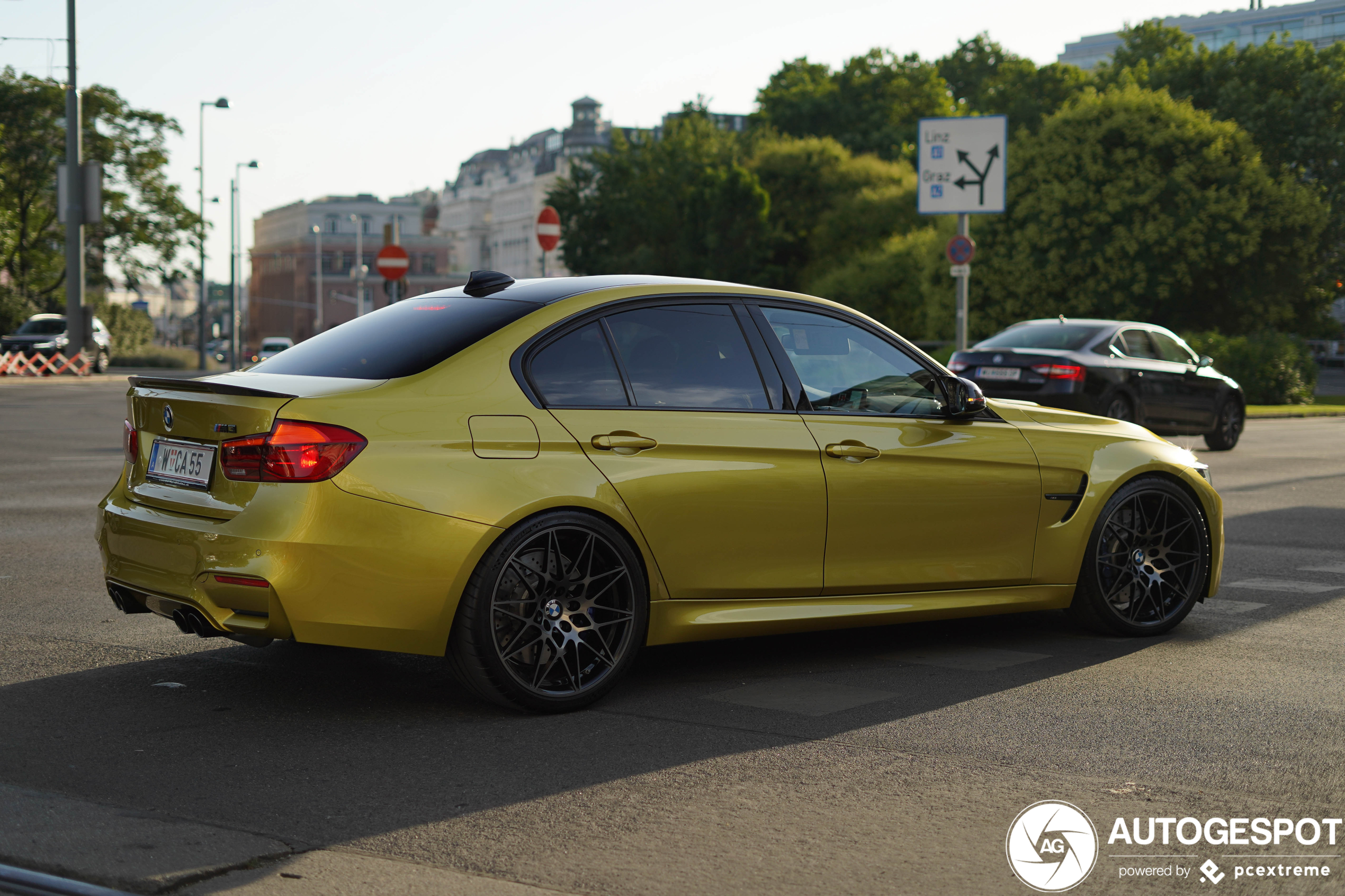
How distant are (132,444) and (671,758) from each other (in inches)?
93.9

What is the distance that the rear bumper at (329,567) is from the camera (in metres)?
4.81

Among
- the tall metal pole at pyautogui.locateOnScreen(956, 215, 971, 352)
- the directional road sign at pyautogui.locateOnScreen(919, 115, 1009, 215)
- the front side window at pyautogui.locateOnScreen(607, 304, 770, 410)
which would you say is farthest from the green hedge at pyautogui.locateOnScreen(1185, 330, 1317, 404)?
the front side window at pyautogui.locateOnScreen(607, 304, 770, 410)

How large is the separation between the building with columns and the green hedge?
132 metres

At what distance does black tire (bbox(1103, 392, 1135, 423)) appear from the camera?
57.7 ft

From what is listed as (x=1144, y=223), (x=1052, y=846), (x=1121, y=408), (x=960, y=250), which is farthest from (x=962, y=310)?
(x=1052, y=846)

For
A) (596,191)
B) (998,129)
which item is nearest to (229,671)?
(998,129)

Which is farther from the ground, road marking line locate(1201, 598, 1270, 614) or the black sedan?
the black sedan

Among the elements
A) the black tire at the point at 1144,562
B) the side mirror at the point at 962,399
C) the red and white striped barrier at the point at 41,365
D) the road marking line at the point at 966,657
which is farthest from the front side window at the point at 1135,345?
the red and white striped barrier at the point at 41,365

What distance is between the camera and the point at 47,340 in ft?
144

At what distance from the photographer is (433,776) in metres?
4.46

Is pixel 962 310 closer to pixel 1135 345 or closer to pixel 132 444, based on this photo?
pixel 1135 345

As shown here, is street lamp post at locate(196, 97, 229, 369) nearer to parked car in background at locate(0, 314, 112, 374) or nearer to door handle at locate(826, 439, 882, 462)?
parked car in background at locate(0, 314, 112, 374)

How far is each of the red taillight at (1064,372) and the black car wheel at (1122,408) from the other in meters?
0.58

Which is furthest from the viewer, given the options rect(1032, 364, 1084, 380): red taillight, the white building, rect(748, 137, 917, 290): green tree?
the white building
